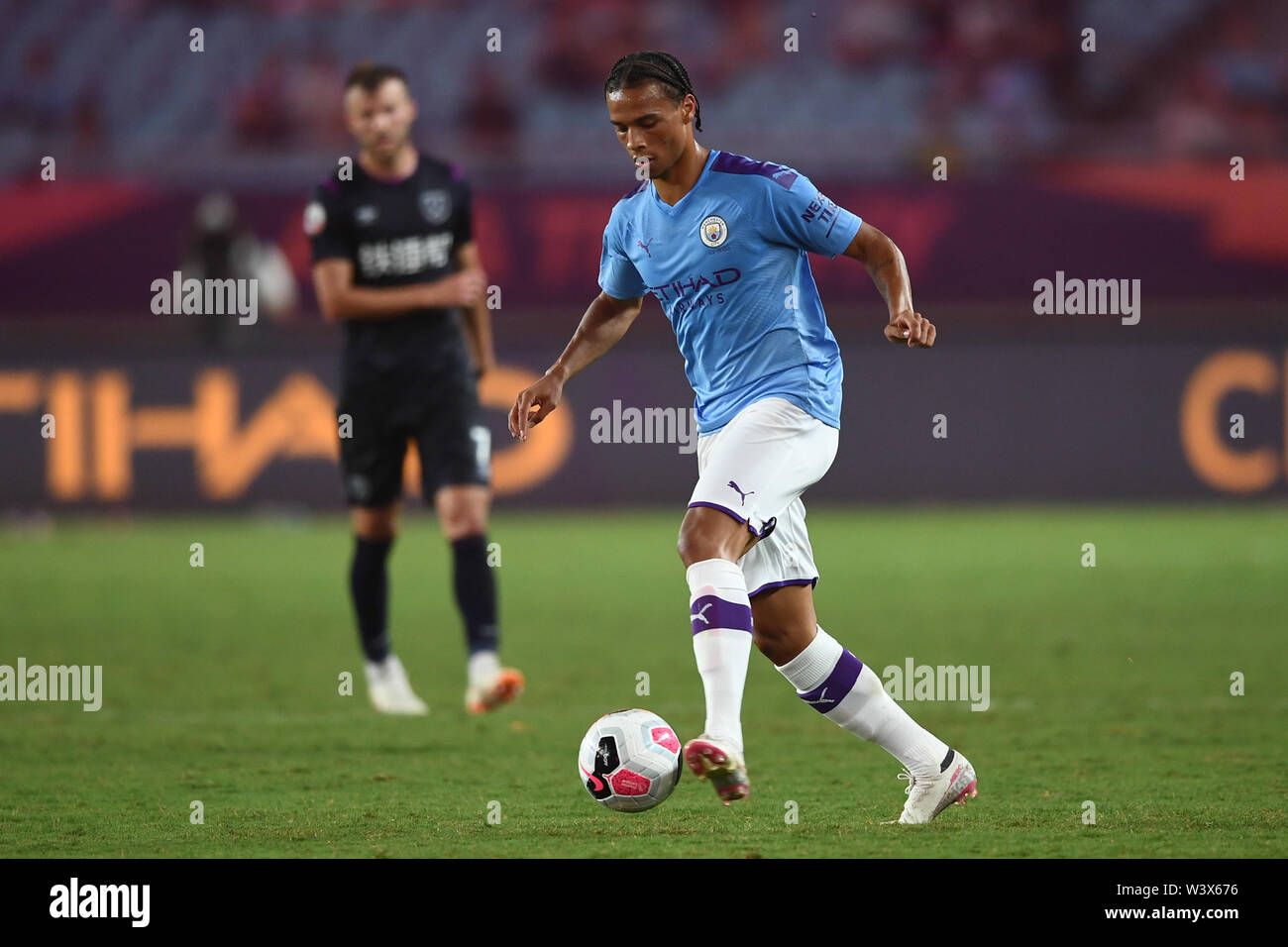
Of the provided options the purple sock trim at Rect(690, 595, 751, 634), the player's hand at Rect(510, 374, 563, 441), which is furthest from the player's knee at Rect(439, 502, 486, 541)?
the purple sock trim at Rect(690, 595, 751, 634)

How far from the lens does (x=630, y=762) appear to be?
4371 millimetres

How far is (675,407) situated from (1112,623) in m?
6.04

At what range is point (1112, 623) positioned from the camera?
8734 millimetres

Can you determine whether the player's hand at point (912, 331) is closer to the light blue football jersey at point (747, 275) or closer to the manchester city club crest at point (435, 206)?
the light blue football jersey at point (747, 275)

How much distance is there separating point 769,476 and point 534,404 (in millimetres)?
698

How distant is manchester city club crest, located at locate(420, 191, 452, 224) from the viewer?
6.88 metres

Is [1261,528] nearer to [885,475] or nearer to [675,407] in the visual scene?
[885,475]

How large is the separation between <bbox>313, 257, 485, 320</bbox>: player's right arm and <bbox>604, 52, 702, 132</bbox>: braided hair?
2.25 metres

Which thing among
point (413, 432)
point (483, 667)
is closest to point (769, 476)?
point (483, 667)

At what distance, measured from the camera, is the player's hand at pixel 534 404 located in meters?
4.71

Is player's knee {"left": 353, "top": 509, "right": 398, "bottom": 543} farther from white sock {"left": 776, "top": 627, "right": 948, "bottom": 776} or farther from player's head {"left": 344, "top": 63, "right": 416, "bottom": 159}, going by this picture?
white sock {"left": 776, "top": 627, "right": 948, "bottom": 776}

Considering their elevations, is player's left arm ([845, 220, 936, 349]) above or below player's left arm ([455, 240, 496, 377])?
below

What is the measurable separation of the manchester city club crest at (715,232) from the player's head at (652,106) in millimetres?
185

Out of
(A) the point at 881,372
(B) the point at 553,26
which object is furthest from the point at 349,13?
(A) the point at 881,372
